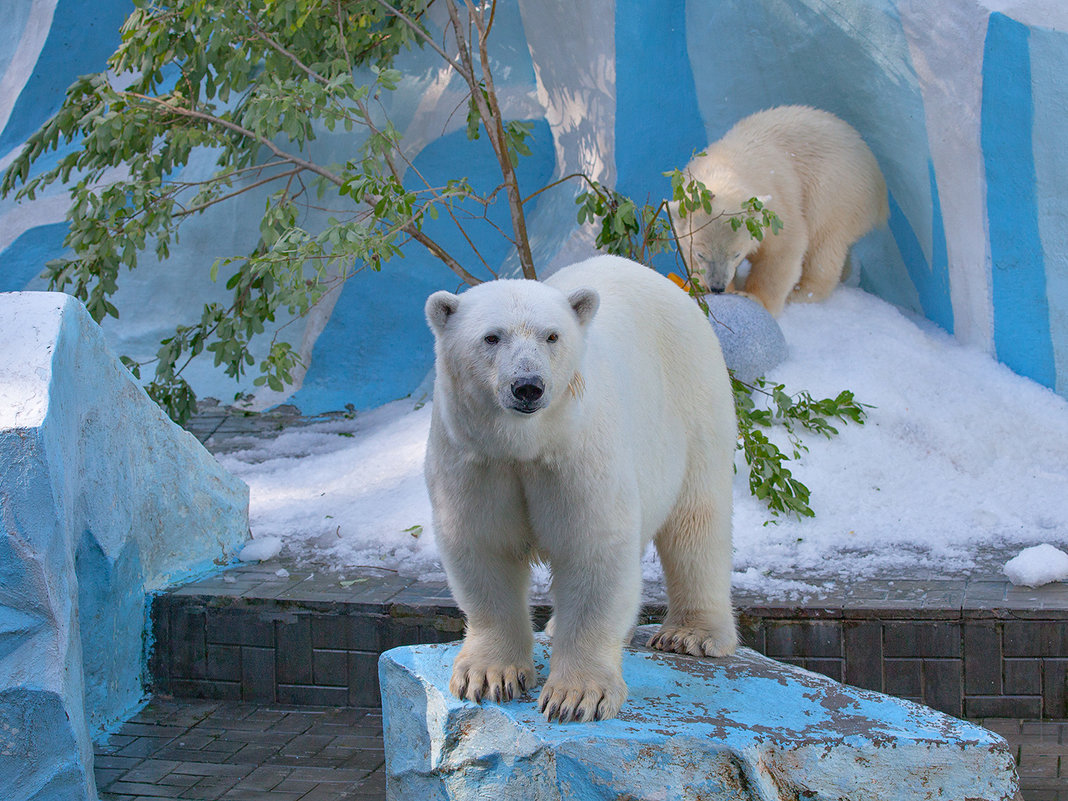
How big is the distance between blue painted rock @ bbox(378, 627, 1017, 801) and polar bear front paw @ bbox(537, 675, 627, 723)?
2 cm

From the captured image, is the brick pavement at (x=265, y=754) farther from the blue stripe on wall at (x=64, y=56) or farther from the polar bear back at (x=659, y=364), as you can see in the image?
the blue stripe on wall at (x=64, y=56)

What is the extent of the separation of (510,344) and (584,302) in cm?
26

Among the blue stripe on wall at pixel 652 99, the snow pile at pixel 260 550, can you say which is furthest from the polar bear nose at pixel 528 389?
the blue stripe on wall at pixel 652 99

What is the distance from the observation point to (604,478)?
2291mm

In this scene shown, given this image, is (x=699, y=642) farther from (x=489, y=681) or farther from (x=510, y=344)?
(x=510, y=344)

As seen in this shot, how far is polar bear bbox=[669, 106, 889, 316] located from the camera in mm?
5543

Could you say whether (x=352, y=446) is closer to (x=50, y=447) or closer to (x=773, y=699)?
(x=50, y=447)

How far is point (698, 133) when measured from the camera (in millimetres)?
6168

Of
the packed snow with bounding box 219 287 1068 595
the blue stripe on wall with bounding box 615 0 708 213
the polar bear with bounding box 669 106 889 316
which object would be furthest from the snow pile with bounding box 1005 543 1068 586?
the blue stripe on wall with bounding box 615 0 708 213

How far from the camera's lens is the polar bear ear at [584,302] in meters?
2.27

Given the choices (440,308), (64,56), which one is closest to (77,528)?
(440,308)

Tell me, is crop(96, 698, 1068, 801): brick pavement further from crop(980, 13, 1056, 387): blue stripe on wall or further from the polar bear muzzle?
crop(980, 13, 1056, 387): blue stripe on wall

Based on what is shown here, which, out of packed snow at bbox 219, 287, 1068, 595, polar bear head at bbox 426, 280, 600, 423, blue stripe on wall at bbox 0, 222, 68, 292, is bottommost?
packed snow at bbox 219, 287, 1068, 595

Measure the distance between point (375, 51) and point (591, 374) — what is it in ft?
15.8
